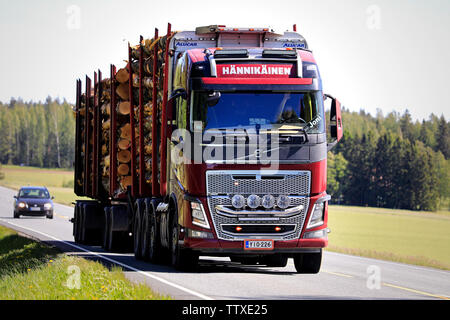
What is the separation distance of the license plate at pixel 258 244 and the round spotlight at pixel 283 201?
632 mm

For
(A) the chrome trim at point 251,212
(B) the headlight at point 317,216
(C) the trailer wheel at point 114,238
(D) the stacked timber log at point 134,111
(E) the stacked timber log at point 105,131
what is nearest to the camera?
(A) the chrome trim at point 251,212

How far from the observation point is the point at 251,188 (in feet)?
48.3

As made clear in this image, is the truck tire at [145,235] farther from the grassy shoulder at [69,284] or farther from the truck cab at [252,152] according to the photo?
the truck cab at [252,152]

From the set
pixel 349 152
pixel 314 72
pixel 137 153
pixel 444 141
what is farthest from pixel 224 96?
pixel 444 141

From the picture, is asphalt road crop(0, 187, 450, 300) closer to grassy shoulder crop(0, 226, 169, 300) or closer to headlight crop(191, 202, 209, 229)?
grassy shoulder crop(0, 226, 169, 300)

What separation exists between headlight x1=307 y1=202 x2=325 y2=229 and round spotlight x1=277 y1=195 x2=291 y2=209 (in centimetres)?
50

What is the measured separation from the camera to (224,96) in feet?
48.5

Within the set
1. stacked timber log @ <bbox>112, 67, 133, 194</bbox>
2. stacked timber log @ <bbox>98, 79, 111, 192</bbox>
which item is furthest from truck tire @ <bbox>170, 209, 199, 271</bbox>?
stacked timber log @ <bbox>98, 79, 111, 192</bbox>

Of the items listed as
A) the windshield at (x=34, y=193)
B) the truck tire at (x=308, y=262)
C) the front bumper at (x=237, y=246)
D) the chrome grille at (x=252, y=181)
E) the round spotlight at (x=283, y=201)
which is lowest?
the windshield at (x=34, y=193)

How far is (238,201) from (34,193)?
31743 millimetres

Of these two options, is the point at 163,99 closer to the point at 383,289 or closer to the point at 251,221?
the point at 251,221

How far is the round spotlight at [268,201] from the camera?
14773 mm

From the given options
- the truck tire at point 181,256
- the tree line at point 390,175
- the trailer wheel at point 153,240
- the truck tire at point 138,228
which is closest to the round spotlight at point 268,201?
the truck tire at point 181,256
